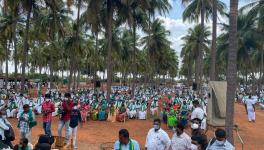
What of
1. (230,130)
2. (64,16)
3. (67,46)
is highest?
(64,16)

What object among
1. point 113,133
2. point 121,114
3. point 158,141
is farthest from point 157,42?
point 158,141

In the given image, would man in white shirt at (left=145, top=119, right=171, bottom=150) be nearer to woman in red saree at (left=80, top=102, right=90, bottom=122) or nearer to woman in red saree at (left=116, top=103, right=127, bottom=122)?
woman in red saree at (left=80, top=102, right=90, bottom=122)

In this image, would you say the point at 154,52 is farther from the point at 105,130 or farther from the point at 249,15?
the point at 105,130

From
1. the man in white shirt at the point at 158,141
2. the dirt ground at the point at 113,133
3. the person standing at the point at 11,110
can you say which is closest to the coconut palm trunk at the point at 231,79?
the man in white shirt at the point at 158,141

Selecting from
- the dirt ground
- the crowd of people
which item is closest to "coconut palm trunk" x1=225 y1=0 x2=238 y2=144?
the crowd of people

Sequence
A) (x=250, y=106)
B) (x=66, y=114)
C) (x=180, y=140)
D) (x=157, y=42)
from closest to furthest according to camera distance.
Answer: (x=180, y=140) → (x=66, y=114) → (x=250, y=106) → (x=157, y=42)

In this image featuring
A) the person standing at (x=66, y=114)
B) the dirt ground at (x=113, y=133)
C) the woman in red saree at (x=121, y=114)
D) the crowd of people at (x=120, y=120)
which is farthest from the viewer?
the woman in red saree at (x=121, y=114)

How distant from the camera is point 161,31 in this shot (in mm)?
50188

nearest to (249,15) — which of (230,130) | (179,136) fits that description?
(230,130)

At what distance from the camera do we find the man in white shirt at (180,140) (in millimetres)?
7109

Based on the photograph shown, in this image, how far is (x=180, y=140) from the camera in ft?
23.5

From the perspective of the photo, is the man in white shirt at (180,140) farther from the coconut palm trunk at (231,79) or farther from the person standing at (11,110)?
the person standing at (11,110)

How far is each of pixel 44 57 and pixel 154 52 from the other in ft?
81.6

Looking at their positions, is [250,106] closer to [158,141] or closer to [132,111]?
[132,111]
